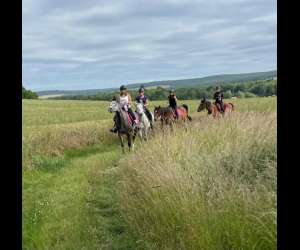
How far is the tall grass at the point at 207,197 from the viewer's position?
16.0ft

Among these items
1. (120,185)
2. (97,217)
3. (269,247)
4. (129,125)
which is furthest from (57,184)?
(269,247)

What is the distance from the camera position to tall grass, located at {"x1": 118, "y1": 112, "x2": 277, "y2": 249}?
4879 millimetres

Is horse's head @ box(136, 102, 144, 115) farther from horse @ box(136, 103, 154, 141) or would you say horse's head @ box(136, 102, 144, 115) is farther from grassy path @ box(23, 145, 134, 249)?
grassy path @ box(23, 145, 134, 249)

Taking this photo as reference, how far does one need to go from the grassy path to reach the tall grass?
1.25ft

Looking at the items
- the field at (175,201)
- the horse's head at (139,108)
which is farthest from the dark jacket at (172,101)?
the field at (175,201)

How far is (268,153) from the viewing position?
6949 mm

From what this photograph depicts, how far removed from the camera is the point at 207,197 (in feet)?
18.7

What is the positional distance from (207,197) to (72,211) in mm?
3580

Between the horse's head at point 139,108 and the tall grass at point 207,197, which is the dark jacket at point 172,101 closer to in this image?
the horse's head at point 139,108

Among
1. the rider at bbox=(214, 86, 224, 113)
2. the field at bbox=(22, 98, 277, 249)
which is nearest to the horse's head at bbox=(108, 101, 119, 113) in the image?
the field at bbox=(22, 98, 277, 249)

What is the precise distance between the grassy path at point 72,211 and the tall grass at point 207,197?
1.25 feet

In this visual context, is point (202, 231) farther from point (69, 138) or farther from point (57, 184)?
point (69, 138)
